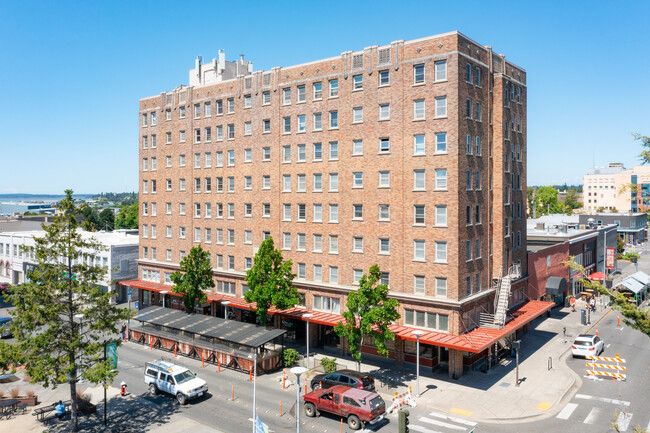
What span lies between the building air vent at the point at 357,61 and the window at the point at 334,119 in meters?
4.51

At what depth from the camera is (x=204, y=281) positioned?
5209 cm

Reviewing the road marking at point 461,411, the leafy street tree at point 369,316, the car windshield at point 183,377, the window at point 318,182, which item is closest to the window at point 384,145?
the window at point 318,182

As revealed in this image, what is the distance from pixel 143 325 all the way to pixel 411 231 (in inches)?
1177

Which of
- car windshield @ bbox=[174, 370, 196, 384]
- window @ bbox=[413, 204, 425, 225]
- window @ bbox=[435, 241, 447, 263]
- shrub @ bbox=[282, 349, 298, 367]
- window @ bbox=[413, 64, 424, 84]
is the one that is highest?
window @ bbox=[413, 64, 424, 84]

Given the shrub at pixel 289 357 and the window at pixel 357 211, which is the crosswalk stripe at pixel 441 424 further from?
the window at pixel 357 211

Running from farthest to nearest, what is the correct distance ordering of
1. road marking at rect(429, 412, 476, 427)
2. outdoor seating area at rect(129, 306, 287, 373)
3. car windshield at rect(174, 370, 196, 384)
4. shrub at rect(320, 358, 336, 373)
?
outdoor seating area at rect(129, 306, 287, 373) < shrub at rect(320, 358, 336, 373) < car windshield at rect(174, 370, 196, 384) < road marking at rect(429, 412, 476, 427)

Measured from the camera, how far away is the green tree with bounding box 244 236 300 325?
43.9 m

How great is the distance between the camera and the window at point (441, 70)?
40281 millimetres

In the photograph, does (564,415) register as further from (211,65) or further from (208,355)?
(211,65)

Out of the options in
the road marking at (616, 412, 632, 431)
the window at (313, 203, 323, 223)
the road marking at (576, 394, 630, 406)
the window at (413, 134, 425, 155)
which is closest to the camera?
the road marking at (616, 412, 632, 431)

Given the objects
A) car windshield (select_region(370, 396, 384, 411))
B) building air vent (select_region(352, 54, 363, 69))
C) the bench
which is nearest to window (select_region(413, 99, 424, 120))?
building air vent (select_region(352, 54, 363, 69))

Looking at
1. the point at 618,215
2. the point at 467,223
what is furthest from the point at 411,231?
the point at 618,215

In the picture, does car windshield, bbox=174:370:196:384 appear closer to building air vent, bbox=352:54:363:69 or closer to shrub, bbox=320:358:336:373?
shrub, bbox=320:358:336:373

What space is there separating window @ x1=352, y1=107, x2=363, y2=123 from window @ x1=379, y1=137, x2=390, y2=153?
9.73 feet
